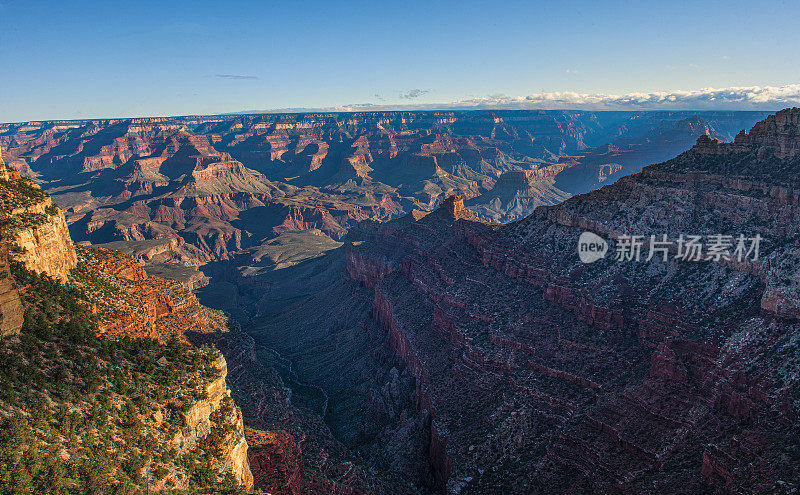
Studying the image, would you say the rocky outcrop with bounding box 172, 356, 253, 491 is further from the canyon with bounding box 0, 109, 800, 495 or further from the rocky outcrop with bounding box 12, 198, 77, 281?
the rocky outcrop with bounding box 12, 198, 77, 281

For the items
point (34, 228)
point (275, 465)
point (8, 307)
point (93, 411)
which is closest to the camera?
point (93, 411)

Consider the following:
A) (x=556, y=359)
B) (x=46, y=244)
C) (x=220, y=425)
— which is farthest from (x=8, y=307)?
(x=556, y=359)

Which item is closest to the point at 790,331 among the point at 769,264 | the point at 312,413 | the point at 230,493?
the point at 769,264

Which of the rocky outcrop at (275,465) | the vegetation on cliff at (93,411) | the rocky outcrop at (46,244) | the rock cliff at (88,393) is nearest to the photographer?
the vegetation on cliff at (93,411)

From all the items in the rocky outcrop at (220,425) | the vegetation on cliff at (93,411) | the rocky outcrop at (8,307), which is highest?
the rocky outcrop at (8,307)

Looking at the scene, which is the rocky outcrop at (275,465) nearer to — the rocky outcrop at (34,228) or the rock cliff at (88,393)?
the rock cliff at (88,393)

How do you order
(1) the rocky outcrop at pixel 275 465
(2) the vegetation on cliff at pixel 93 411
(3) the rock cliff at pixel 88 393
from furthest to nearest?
(1) the rocky outcrop at pixel 275 465, (3) the rock cliff at pixel 88 393, (2) the vegetation on cliff at pixel 93 411

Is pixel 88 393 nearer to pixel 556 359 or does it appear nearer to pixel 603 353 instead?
pixel 556 359

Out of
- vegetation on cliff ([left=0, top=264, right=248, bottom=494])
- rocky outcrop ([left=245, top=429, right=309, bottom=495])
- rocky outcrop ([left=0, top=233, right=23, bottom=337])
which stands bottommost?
rocky outcrop ([left=245, top=429, right=309, bottom=495])

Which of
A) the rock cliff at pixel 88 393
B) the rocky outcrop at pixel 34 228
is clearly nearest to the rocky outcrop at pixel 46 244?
the rocky outcrop at pixel 34 228

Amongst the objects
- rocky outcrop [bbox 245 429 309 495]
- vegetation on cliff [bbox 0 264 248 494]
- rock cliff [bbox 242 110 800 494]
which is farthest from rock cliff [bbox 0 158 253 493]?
rock cliff [bbox 242 110 800 494]

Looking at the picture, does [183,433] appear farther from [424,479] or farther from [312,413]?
[312,413]
